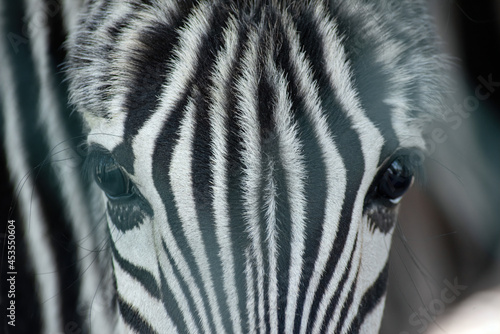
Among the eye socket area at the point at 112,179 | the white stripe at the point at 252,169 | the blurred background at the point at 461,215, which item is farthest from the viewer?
the blurred background at the point at 461,215

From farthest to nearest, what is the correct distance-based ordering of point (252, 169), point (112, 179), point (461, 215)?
point (461, 215) → point (112, 179) → point (252, 169)

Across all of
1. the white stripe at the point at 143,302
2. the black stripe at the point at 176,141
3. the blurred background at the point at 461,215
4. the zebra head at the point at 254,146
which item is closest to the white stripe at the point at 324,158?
the zebra head at the point at 254,146

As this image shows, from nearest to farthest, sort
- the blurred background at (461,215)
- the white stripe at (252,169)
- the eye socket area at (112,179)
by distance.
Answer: the white stripe at (252,169) → the eye socket area at (112,179) → the blurred background at (461,215)

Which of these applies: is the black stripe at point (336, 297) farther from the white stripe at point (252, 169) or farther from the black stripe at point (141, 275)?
the black stripe at point (141, 275)

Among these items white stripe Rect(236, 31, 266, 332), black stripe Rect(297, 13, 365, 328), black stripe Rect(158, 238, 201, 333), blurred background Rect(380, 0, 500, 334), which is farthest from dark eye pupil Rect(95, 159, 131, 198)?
blurred background Rect(380, 0, 500, 334)

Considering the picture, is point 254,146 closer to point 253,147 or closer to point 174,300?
point 253,147

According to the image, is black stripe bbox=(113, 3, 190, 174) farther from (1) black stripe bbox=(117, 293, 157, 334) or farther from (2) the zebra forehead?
(1) black stripe bbox=(117, 293, 157, 334)

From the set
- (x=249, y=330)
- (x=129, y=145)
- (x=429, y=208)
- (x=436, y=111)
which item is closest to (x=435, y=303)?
(x=429, y=208)

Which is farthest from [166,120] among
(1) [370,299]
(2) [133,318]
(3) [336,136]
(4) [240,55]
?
(1) [370,299]
